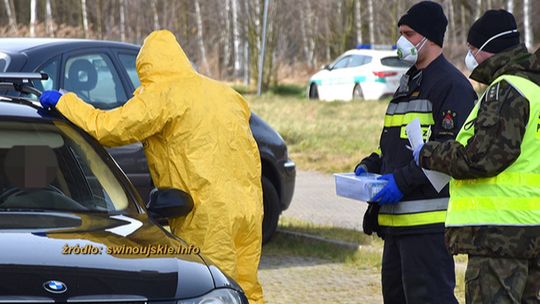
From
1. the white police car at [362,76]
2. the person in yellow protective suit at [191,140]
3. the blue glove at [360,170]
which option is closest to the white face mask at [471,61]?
the blue glove at [360,170]

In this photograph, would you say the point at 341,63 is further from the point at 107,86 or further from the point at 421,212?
the point at 421,212

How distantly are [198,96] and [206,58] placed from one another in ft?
137

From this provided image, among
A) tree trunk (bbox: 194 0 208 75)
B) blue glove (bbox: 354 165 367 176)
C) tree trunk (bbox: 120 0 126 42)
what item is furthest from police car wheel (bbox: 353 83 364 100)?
blue glove (bbox: 354 165 367 176)

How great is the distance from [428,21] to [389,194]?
871mm

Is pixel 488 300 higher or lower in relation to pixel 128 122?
lower

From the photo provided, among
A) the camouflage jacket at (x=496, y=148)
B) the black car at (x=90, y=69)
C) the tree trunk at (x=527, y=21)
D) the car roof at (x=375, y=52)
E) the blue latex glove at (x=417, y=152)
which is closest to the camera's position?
the camouflage jacket at (x=496, y=148)

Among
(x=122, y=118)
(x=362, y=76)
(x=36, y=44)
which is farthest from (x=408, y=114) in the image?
(x=362, y=76)

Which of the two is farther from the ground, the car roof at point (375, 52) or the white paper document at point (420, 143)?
the white paper document at point (420, 143)

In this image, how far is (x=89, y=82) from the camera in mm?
9086

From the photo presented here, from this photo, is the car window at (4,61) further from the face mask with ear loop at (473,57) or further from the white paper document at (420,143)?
the face mask with ear loop at (473,57)

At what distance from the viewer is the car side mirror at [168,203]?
5.45 metres

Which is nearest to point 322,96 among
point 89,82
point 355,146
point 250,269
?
point 355,146

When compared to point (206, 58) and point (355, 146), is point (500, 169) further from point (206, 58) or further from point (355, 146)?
point (206, 58)

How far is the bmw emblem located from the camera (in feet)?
14.1
